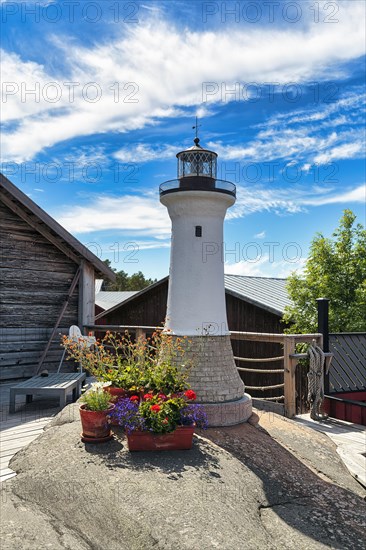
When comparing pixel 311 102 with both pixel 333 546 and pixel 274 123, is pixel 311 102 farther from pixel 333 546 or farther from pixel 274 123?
pixel 333 546

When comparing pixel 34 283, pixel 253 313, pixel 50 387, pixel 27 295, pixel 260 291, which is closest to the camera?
pixel 50 387

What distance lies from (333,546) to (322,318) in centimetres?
401

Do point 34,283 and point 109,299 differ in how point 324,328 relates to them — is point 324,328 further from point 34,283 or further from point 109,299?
point 109,299

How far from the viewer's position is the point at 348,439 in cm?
529

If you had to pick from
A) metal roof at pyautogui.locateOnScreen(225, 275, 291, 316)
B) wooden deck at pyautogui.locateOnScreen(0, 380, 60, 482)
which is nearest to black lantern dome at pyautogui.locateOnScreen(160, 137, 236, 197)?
wooden deck at pyautogui.locateOnScreen(0, 380, 60, 482)

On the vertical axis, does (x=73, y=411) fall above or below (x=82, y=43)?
below

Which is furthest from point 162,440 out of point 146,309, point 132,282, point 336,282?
point 132,282

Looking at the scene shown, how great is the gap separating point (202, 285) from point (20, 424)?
9.49 ft

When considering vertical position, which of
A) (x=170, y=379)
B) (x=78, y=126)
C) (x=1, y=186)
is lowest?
(x=170, y=379)

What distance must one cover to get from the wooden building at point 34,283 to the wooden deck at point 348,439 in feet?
17.9

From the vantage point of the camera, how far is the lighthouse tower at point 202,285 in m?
5.31

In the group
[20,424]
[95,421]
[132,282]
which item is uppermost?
[132,282]

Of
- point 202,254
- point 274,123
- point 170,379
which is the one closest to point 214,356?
point 170,379

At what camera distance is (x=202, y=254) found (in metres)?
5.54
